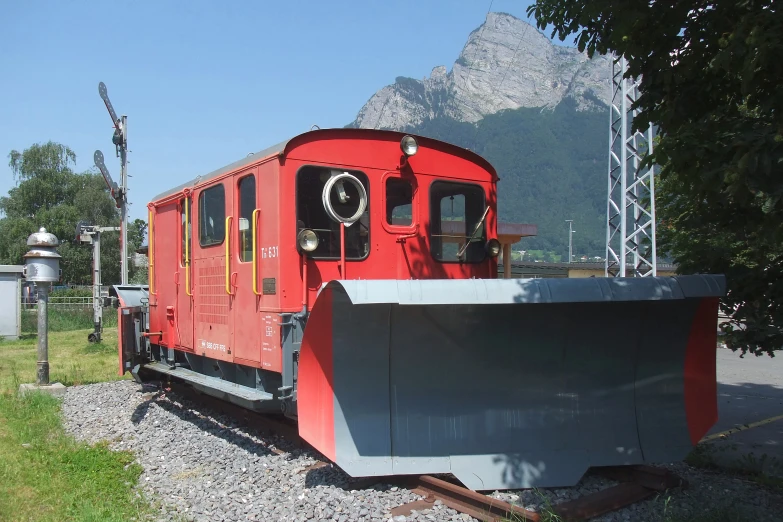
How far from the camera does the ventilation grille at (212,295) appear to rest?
6.82 m

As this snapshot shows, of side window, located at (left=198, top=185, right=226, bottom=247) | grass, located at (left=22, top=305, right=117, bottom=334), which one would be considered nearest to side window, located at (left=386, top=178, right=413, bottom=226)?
side window, located at (left=198, top=185, right=226, bottom=247)

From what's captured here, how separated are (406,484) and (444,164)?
3225 mm

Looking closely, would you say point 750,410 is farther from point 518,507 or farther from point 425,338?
point 425,338

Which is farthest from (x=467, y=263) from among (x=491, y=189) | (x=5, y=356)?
(x=5, y=356)

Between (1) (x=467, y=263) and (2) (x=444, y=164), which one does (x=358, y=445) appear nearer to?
(1) (x=467, y=263)

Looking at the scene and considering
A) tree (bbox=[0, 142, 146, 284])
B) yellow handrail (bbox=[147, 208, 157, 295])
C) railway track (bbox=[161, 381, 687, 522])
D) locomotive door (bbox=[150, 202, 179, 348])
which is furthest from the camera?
tree (bbox=[0, 142, 146, 284])

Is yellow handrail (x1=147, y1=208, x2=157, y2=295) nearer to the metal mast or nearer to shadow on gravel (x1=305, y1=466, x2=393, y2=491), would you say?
shadow on gravel (x1=305, y1=466, x2=393, y2=491)

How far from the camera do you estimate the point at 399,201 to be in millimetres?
6250

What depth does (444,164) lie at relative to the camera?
21.3 feet

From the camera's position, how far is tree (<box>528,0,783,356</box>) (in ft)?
10.9

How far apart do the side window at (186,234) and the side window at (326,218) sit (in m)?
2.43

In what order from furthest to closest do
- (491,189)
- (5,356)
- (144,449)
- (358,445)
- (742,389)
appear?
(5,356), (742,389), (491,189), (144,449), (358,445)

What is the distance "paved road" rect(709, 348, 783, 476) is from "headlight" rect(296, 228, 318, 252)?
13.6 ft

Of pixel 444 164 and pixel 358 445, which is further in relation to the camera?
pixel 444 164
